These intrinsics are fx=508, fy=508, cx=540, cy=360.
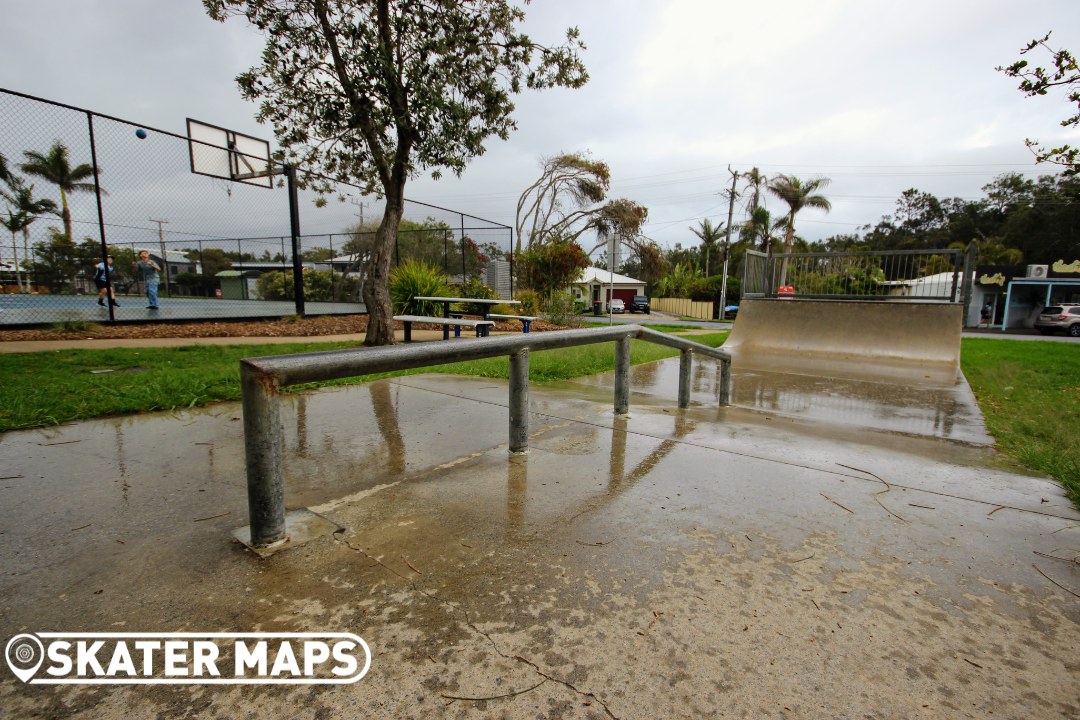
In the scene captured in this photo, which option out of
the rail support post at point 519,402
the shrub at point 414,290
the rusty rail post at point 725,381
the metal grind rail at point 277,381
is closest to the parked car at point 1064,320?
the shrub at point 414,290

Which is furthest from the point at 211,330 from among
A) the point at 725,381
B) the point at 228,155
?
the point at 725,381

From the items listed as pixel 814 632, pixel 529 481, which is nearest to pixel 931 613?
pixel 814 632

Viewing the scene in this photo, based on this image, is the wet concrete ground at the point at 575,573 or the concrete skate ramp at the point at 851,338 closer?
the wet concrete ground at the point at 575,573

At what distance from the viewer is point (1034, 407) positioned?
201 inches

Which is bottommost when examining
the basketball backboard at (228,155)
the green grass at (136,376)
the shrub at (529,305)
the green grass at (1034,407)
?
the green grass at (1034,407)

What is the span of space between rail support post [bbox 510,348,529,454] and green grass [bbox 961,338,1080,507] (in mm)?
2806

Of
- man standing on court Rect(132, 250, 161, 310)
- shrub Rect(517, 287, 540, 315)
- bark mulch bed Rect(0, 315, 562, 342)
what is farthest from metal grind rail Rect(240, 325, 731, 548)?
man standing on court Rect(132, 250, 161, 310)

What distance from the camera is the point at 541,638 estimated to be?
55.9 inches

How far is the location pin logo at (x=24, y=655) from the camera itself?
127 centimetres

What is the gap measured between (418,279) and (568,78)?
6.22m

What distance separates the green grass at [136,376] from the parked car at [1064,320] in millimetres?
27559

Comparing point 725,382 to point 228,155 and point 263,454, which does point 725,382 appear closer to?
point 263,454

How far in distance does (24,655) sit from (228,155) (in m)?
12.3

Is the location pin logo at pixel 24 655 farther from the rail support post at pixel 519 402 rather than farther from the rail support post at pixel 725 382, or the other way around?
the rail support post at pixel 725 382
